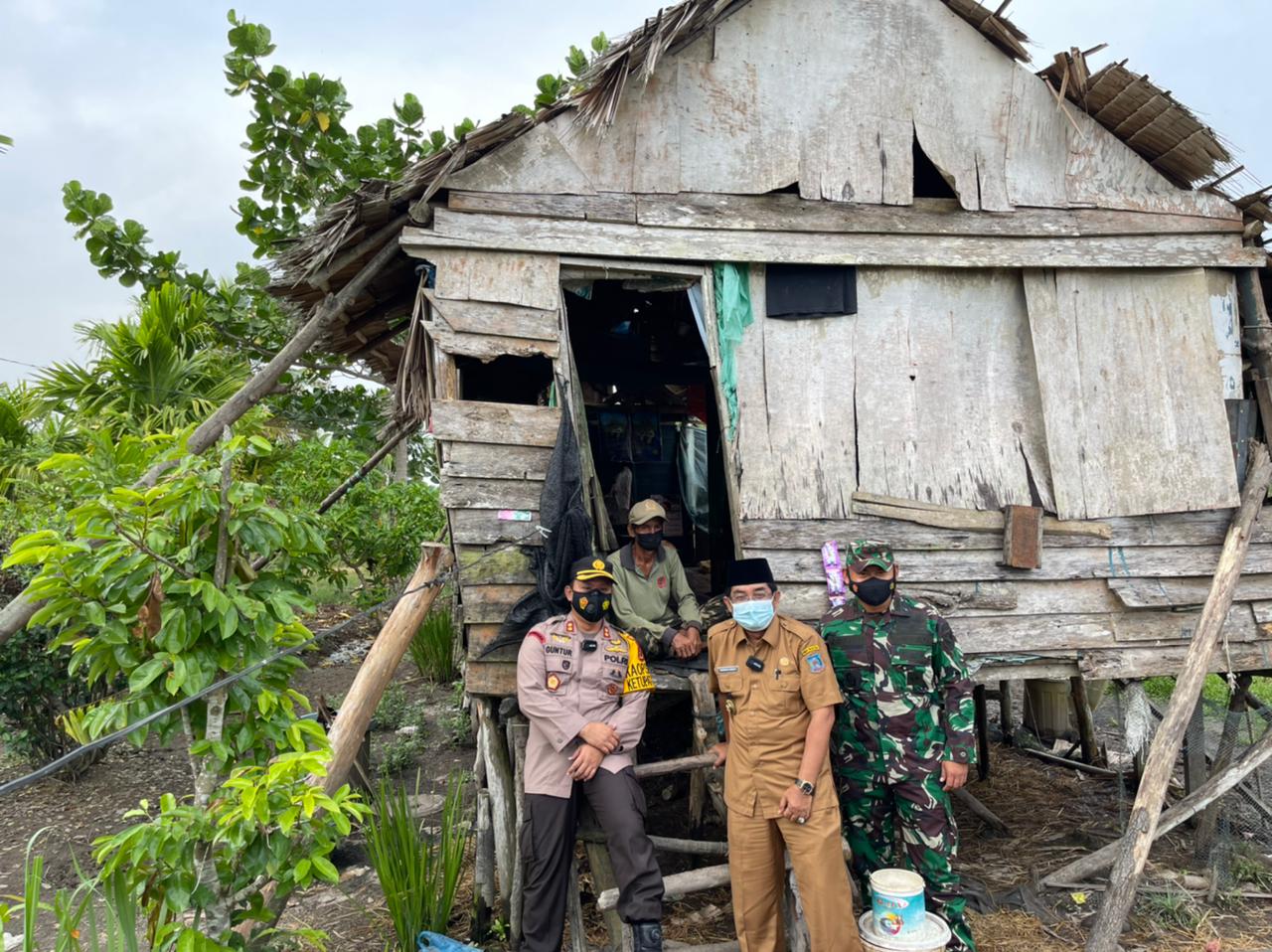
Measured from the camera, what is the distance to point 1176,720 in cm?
472

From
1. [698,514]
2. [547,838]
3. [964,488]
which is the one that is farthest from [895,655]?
[698,514]

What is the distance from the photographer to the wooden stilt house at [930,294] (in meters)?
5.00

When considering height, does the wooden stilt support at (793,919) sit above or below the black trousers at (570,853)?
below

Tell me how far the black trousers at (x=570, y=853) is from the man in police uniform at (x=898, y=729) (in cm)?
111

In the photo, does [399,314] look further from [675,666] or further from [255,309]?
[255,309]

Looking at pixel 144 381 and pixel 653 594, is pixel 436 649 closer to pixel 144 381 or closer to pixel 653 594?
pixel 144 381

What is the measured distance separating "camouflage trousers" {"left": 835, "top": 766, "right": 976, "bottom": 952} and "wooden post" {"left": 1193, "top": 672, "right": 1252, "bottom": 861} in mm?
2892

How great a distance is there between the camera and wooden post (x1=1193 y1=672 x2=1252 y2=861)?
595 centimetres

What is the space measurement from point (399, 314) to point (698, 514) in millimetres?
3447

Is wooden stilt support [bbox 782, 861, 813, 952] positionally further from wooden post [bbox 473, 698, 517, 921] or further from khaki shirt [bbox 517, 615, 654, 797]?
wooden post [bbox 473, 698, 517, 921]

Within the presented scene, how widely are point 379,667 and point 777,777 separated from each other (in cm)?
242

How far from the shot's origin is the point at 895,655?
4301 mm

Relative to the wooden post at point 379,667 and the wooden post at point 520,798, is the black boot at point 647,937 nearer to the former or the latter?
the wooden post at point 520,798

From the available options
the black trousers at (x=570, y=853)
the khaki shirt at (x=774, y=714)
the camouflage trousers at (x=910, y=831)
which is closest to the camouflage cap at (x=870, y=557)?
the khaki shirt at (x=774, y=714)
